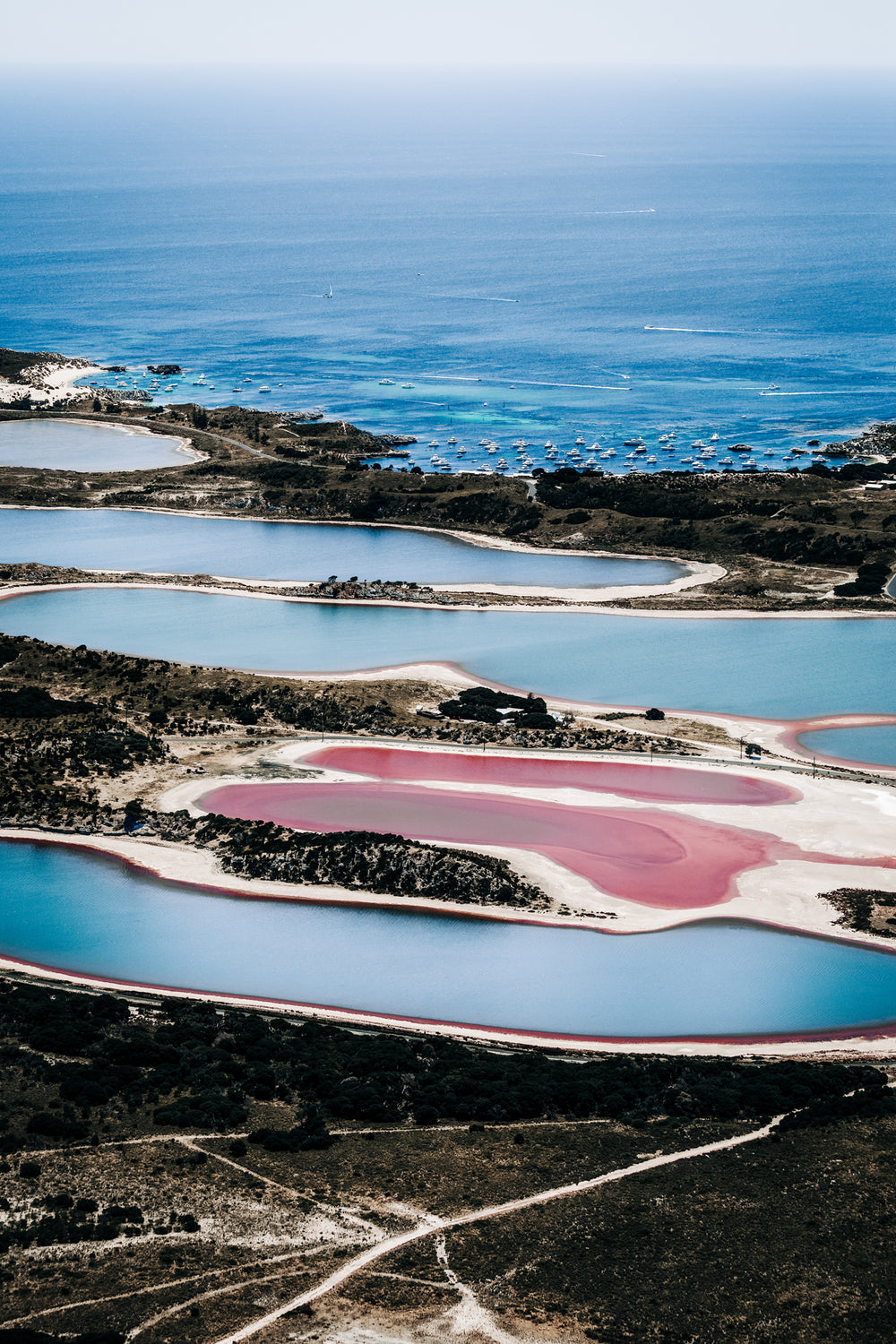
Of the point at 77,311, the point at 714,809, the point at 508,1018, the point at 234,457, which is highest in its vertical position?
the point at 77,311

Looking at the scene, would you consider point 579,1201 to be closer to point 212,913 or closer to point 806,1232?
point 806,1232

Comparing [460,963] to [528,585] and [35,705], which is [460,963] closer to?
Result: [35,705]

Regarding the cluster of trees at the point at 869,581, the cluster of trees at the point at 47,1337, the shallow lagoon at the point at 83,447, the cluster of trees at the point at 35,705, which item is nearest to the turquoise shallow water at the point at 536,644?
the cluster of trees at the point at 869,581

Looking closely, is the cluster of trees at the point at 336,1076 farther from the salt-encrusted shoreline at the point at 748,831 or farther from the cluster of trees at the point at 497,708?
the cluster of trees at the point at 497,708

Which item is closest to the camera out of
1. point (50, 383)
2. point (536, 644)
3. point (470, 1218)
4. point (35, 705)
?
point (470, 1218)

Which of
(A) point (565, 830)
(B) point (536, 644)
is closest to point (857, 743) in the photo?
(A) point (565, 830)

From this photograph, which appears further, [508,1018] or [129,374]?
[129,374]

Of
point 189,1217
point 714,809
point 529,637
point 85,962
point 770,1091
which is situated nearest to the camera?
point 189,1217

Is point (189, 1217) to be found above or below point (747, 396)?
below

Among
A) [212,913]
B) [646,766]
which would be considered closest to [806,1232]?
[212,913]
